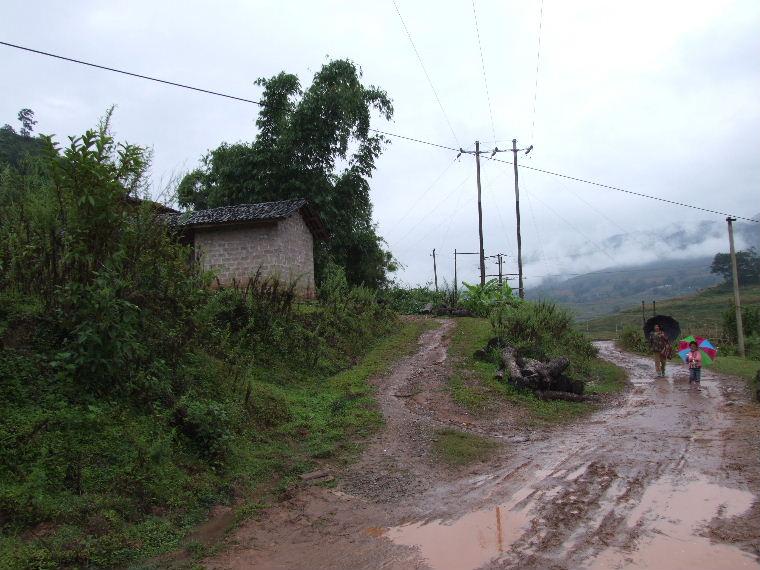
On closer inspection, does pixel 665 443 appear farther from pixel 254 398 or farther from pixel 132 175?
pixel 132 175

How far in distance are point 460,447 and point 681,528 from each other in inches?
144

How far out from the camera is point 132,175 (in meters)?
7.64

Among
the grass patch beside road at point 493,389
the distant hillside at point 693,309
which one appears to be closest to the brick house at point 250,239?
the grass patch beside road at point 493,389

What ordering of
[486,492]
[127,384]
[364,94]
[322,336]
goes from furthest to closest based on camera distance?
[364,94] < [322,336] < [127,384] < [486,492]

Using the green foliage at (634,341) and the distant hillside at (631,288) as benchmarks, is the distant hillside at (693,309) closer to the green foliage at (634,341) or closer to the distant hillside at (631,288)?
the green foliage at (634,341)

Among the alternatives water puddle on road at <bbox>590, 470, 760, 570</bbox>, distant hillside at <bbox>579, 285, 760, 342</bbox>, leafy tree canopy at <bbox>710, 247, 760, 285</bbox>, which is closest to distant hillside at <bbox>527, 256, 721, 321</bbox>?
leafy tree canopy at <bbox>710, 247, 760, 285</bbox>

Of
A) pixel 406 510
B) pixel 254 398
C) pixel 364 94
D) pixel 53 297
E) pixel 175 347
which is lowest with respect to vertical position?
pixel 406 510

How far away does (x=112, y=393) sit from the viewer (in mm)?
6672

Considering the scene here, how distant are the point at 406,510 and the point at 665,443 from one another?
4.72 metres

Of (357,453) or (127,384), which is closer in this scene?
(127,384)

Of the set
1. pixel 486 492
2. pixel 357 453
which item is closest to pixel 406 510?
pixel 486 492

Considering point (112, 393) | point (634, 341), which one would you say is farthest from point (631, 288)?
point (112, 393)

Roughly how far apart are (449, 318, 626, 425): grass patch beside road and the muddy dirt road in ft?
5.27

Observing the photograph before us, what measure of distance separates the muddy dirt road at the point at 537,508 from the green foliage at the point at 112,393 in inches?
35.5
